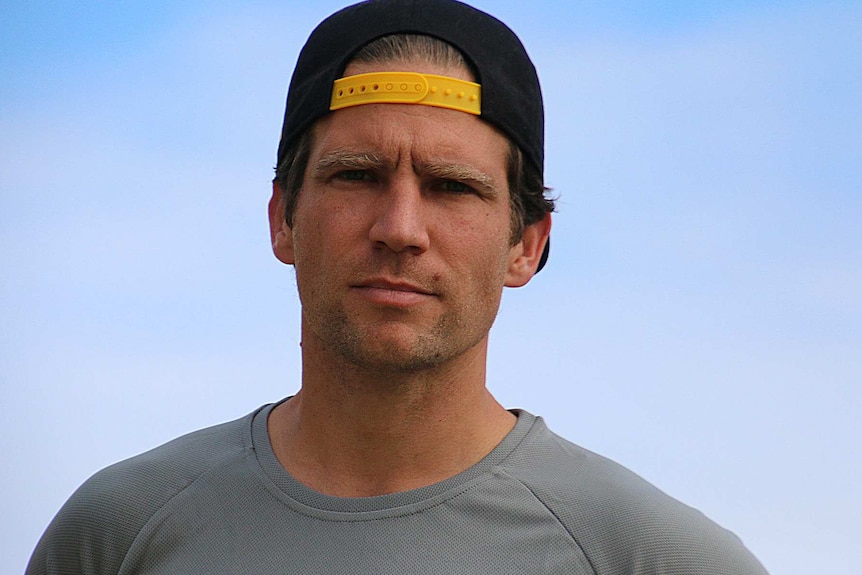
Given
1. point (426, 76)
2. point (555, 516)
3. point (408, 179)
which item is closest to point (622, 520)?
point (555, 516)

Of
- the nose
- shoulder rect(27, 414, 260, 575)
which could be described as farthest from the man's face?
shoulder rect(27, 414, 260, 575)

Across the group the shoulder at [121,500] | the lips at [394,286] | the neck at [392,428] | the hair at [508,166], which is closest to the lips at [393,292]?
the lips at [394,286]

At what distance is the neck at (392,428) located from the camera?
3.75 metres

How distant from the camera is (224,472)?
3941mm

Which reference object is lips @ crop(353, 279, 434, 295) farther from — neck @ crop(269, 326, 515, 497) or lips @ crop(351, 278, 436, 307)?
neck @ crop(269, 326, 515, 497)

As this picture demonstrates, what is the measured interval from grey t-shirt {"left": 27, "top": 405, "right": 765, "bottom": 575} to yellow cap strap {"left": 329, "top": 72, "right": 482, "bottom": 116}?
992mm

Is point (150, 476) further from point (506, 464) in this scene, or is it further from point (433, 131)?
point (433, 131)

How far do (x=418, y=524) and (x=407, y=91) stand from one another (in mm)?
1245

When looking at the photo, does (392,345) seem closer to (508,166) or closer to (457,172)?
(457,172)

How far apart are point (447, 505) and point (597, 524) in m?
0.43

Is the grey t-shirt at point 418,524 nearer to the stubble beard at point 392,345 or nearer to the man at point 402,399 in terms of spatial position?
the man at point 402,399

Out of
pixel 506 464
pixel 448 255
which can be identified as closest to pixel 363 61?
pixel 448 255

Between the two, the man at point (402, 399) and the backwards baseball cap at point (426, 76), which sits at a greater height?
the backwards baseball cap at point (426, 76)

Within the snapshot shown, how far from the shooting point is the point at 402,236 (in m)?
3.53
